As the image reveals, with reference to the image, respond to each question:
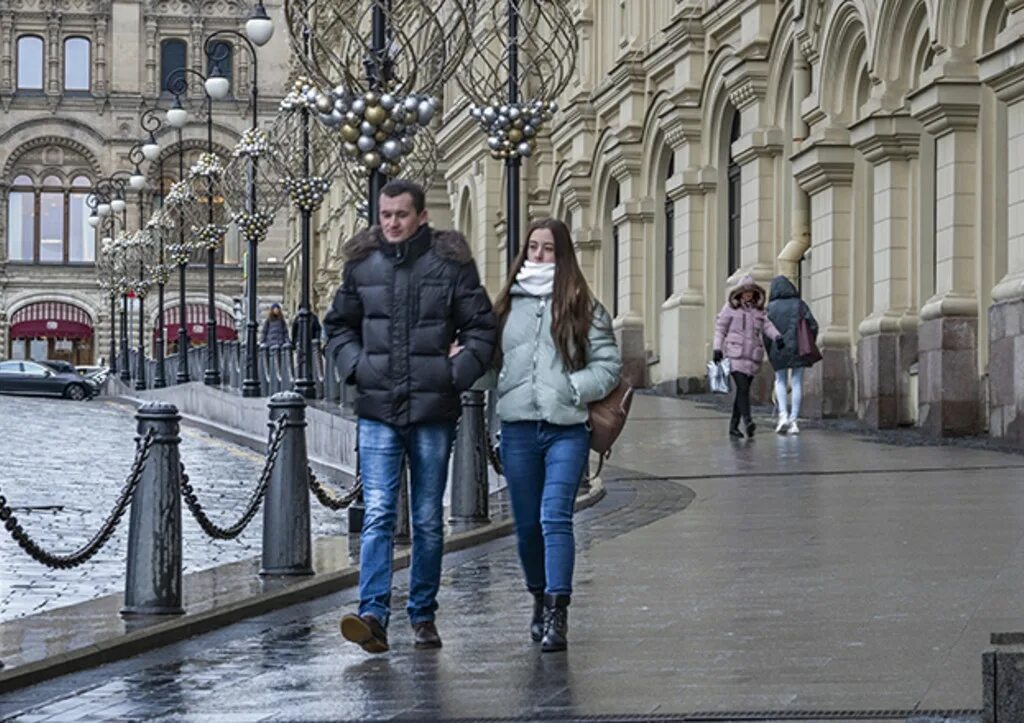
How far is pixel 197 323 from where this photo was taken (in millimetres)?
102312

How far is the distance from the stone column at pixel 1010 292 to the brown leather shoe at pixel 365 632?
13686mm

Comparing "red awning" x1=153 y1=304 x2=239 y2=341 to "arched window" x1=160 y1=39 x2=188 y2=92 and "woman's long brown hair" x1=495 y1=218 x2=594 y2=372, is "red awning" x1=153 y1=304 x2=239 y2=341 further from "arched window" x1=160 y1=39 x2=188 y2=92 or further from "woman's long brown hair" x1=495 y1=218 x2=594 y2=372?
"woman's long brown hair" x1=495 y1=218 x2=594 y2=372

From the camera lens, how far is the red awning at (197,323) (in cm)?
10094

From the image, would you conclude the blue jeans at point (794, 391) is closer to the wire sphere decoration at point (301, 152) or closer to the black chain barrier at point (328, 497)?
the wire sphere decoration at point (301, 152)

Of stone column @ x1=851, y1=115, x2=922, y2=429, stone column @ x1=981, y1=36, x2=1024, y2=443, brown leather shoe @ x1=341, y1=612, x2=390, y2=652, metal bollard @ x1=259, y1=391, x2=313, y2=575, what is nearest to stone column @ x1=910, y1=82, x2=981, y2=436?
stone column @ x1=981, y1=36, x2=1024, y2=443

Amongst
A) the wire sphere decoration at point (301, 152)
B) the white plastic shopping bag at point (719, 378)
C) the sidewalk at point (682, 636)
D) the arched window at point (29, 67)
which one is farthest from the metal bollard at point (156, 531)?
the arched window at point (29, 67)

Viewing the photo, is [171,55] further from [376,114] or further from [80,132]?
[376,114]

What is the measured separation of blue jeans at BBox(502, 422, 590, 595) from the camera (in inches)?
389

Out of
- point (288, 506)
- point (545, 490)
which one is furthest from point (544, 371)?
point (288, 506)

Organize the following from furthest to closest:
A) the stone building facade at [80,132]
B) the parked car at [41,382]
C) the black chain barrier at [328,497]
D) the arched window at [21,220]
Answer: the arched window at [21,220]
the stone building facade at [80,132]
the parked car at [41,382]
the black chain barrier at [328,497]

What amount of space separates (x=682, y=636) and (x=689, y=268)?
27.9m

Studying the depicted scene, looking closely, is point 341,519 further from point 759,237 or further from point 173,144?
point 173,144

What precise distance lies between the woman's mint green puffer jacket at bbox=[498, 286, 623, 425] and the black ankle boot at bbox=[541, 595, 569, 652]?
0.72m

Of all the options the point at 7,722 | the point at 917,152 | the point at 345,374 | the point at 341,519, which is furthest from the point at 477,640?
the point at 917,152
